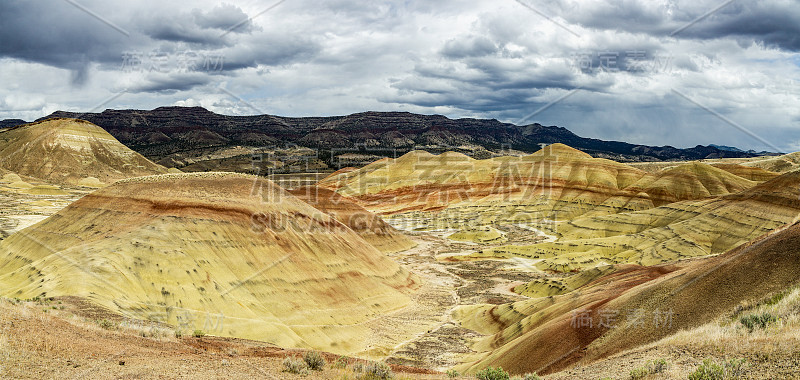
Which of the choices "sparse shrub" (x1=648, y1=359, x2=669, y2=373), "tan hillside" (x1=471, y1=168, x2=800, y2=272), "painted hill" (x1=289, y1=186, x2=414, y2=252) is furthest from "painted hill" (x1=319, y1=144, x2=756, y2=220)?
"sparse shrub" (x1=648, y1=359, x2=669, y2=373)

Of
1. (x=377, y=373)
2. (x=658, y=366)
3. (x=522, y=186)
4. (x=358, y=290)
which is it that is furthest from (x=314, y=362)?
(x=522, y=186)

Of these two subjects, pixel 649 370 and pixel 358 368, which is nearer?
pixel 649 370

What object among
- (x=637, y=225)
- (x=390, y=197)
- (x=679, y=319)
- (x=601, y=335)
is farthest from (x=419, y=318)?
(x=390, y=197)

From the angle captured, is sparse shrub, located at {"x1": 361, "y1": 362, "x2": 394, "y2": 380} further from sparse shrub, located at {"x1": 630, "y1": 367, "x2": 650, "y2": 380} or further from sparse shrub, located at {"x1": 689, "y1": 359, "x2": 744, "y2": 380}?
sparse shrub, located at {"x1": 689, "y1": 359, "x2": 744, "y2": 380}

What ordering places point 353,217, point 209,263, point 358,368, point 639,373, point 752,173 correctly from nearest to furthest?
point 639,373 → point 358,368 → point 209,263 → point 353,217 → point 752,173

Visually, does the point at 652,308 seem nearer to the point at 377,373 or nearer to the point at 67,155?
the point at 377,373

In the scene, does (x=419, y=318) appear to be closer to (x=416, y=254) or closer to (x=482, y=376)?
(x=482, y=376)
